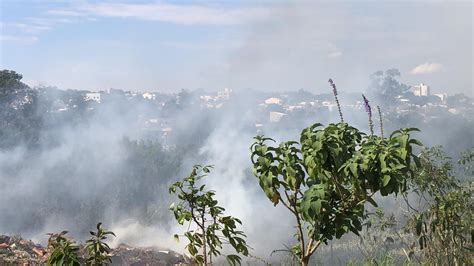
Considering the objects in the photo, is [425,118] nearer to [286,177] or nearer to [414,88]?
[414,88]

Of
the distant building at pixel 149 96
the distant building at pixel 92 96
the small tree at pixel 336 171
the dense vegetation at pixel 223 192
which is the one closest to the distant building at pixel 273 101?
the dense vegetation at pixel 223 192

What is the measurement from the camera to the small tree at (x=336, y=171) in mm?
3043

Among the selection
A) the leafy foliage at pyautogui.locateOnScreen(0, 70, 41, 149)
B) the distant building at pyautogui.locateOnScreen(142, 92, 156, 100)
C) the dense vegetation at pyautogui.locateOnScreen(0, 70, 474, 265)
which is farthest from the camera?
the distant building at pyautogui.locateOnScreen(142, 92, 156, 100)

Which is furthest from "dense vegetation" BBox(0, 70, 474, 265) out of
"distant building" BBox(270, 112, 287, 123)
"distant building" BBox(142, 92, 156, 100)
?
"distant building" BBox(142, 92, 156, 100)

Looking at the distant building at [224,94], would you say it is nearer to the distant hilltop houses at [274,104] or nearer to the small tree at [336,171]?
the distant hilltop houses at [274,104]

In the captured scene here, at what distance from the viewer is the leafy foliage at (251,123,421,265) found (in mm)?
3043

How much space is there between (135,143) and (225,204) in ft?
15.1

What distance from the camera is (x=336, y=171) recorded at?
321cm

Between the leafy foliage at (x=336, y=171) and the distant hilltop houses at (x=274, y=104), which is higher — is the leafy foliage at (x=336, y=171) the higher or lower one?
the lower one

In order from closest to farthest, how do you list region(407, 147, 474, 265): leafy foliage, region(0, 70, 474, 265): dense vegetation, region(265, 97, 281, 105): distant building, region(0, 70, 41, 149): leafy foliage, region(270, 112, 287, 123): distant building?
region(0, 70, 474, 265): dense vegetation < region(407, 147, 474, 265): leafy foliage < region(0, 70, 41, 149): leafy foliage < region(270, 112, 287, 123): distant building < region(265, 97, 281, 105): distant building

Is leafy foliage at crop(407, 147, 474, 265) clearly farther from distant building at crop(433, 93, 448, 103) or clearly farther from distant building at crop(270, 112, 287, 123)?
distant building at crop(433, 93, 448, 103)

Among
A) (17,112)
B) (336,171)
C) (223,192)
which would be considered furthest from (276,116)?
(336,171)

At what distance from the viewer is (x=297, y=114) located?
62.6ft

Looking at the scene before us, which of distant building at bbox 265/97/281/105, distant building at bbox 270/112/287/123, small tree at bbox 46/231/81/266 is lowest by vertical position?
small tree at bbox 46/231/81/266
